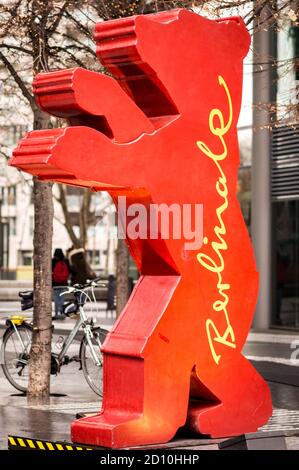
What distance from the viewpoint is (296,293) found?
89.8 ft

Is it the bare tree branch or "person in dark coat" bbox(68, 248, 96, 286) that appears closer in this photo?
the bare tree branch

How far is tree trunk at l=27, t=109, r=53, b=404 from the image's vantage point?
13.0 meters

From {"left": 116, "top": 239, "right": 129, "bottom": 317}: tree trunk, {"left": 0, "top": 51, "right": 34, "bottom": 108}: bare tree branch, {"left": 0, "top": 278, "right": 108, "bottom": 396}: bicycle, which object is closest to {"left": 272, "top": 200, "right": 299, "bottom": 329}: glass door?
{"left": 116, "top": 239, "right": 129, "bottom": 317}: tree trunk

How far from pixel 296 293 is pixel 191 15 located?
61.4 ft

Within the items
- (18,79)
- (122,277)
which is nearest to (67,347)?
(18,79)

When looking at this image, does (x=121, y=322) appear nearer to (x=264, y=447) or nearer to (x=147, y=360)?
(x=147, y=360)

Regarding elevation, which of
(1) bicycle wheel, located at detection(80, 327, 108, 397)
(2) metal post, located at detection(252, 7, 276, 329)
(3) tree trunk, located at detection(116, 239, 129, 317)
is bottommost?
(1) bicycle wheel, located at detection(80, 327, 108, 397)

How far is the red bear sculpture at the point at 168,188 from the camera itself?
8.45 metres

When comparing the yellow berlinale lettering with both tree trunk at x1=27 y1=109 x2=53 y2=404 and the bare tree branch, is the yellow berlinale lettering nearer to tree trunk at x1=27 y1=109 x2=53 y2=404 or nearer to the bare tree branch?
tree trunk at x1=27 y1=109 x2=53 y2=404

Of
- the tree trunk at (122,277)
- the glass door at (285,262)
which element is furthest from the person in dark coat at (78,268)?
the tree trunk at (122,277)

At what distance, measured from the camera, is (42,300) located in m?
13.0

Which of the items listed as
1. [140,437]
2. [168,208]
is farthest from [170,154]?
[140,437]

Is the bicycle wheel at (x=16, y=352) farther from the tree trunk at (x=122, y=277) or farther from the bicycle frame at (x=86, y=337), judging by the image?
the tree trunk at (x=122, y=277)

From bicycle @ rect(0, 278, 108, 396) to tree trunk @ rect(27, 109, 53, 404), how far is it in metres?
0.33
